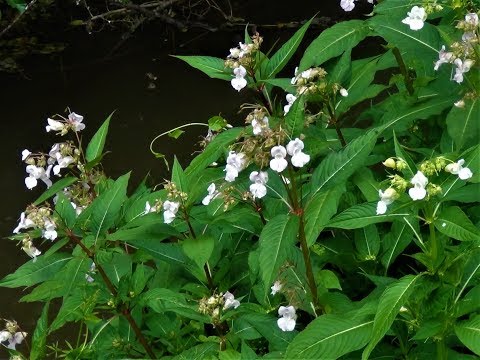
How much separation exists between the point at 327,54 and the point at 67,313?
1.11m

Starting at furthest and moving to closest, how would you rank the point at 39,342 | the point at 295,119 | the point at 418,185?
the point at 39,342 < the point at 295,119 < the point at 418,185

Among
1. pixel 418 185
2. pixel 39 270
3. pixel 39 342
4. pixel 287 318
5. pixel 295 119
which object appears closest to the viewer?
pixel 418 185

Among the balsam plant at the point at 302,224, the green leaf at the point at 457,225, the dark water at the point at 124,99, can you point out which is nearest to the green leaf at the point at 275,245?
the balsam plant at the point at 302,224

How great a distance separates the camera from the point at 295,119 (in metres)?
1.88

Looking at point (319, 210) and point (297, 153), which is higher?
point (297, 153)

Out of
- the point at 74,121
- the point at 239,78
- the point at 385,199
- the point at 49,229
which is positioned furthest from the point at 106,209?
the point at 385,199

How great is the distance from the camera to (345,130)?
2.50 metres

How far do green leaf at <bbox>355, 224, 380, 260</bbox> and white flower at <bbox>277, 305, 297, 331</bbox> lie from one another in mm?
368

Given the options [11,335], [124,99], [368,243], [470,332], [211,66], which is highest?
[211,66]

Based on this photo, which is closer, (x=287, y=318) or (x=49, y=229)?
(x=287, y=318)

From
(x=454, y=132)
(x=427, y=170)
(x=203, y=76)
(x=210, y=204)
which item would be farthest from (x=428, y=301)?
(x=203, y=76)

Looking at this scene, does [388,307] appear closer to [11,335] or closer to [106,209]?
[106,209]

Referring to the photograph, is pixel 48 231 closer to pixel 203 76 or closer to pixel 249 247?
pixel 249 247

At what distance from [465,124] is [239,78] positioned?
25.4 inches
